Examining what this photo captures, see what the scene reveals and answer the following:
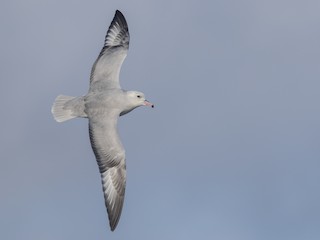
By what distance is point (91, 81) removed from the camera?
26375 mm

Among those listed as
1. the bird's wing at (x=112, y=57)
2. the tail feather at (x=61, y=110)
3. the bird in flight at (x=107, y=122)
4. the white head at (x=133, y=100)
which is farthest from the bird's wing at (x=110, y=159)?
the bird's wing at (x=112, y=57)

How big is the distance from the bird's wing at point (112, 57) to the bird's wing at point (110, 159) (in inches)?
54.7

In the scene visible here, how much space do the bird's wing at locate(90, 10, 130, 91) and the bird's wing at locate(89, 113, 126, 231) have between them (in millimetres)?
1389

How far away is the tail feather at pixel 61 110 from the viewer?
2531cm

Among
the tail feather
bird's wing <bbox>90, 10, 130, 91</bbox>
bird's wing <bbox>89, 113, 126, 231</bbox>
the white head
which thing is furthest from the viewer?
bird's wing <bbox>90, 10, 130, 91</bbox>

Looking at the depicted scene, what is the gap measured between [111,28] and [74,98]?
422cm

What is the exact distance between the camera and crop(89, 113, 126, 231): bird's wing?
24.5 metres

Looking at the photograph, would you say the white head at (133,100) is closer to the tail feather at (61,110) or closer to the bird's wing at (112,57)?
the bird's wing at (112,57)

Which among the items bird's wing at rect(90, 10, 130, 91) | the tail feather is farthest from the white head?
the tail feather

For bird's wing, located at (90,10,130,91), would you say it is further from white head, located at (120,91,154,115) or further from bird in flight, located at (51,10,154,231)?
white head, located at (120,91,154,115)

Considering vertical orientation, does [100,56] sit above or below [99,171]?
above

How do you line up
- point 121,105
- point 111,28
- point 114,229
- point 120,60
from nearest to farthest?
point 114,229 < point 121,105 < point 120,60 < point 111,28

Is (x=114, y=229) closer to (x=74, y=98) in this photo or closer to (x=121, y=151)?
(x=121, y=151)

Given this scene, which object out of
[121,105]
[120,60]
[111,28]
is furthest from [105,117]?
[111,28]
